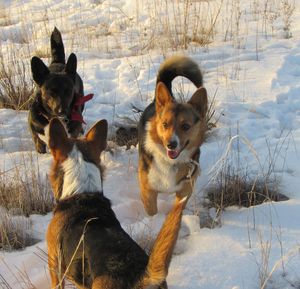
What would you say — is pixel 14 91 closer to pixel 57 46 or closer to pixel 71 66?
pixel 57 46

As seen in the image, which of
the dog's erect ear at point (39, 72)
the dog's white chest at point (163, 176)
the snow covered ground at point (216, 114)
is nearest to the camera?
the snow covered ground at point (216, 114)

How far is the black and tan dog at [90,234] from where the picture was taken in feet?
6.88

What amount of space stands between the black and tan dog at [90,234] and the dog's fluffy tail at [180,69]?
4.93 feet

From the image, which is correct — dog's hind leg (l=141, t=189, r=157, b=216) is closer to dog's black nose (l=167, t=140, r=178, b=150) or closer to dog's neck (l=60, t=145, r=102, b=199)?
dog's black nose (l=167, t=140, r=178, b=150)

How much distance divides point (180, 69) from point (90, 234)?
2235 mm

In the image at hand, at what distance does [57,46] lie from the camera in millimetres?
5633

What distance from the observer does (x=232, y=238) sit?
333cm

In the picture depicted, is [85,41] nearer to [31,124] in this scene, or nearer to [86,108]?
[86,108]

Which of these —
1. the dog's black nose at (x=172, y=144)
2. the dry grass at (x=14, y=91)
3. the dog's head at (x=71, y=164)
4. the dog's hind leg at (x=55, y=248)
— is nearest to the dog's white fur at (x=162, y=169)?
the dog's black nose at (x=172, y=144)

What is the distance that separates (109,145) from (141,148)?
36.0 inches

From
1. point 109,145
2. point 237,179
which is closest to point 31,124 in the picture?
point 109,145

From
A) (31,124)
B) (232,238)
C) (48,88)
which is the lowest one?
(232,238)

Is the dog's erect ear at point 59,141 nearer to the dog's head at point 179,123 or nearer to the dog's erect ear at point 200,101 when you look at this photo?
the dog's head at point 179,123

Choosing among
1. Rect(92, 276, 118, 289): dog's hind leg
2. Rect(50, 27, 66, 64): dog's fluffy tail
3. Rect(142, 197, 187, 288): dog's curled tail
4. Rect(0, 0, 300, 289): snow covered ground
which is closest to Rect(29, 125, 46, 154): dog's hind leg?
Rect(0, 0, 300, 289): snow covered ground
